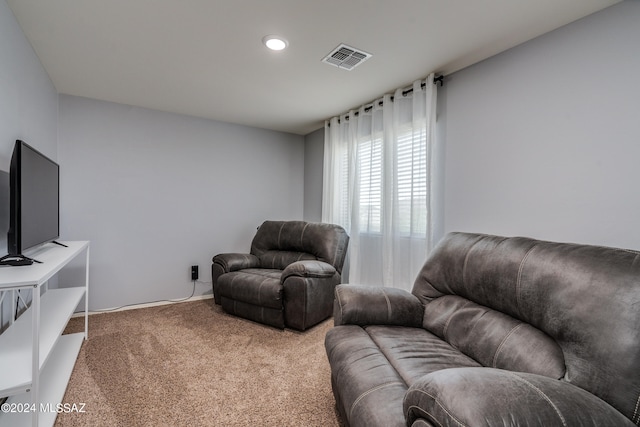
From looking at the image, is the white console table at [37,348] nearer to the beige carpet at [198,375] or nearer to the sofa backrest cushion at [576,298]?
the beige carpet at [198,375]

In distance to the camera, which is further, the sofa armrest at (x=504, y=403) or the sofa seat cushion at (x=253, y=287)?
the sofa seat cushion at (x=253, y=287)

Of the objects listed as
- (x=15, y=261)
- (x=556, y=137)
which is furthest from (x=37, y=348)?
(x=556, y=137)

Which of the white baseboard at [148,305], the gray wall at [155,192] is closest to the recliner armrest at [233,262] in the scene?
the gray wall at [155,192]

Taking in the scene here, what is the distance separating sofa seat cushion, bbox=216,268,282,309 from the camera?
2.63m

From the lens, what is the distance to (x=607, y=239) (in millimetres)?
1548

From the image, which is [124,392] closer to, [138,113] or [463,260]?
[463,260]

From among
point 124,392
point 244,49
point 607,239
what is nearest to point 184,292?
point 124,392

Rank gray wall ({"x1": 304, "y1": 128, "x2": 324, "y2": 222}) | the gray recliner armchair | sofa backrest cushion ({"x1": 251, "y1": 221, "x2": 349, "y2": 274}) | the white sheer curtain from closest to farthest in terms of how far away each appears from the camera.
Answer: the white sheer curtain → the gray recliner armchair → sofa backrest cushion ({"x1": 251, "y1": 221, "x2": 349, "y2": 274}) → gray wall ({"x1": 304, "y1": 128, "x2": 324, "y2": 222})

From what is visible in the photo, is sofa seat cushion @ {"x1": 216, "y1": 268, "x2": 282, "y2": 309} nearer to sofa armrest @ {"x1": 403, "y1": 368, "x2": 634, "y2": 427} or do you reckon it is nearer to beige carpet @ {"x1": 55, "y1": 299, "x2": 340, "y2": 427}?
beige carpet @ {"x1": 55, "y1": 299, "x2": 340, "y2": 427}

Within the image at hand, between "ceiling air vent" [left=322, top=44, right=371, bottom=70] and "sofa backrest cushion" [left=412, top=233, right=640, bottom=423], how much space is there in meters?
1.54

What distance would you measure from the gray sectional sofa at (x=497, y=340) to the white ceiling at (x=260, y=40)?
1.31 m

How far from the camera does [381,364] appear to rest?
122 centimetres

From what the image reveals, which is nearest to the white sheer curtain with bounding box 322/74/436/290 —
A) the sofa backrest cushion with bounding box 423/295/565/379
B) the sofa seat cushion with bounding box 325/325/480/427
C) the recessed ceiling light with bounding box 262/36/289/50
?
the sofa backrest cushion with bounding box 423/295/565/379

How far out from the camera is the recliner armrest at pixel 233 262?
123 inches
